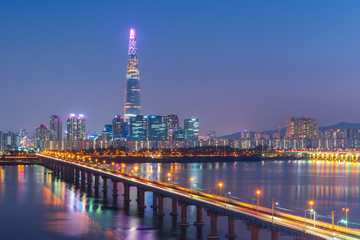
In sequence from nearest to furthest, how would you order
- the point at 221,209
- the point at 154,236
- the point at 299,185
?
the point at 221,209 < the point at 154,236 < the point at 299,185

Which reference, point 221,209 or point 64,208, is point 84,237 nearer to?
point 221,209

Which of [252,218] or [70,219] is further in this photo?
[70,219]

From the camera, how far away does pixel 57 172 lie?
132m

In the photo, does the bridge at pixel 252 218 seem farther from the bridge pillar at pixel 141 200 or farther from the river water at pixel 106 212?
the river water at pixel 106 212

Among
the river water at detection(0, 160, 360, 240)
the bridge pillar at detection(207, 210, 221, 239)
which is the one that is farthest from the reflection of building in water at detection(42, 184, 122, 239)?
the bridge pillar at detection(207, 210, 221, 239)

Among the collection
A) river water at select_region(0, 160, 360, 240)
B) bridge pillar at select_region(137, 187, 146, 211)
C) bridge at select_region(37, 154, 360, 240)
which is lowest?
river water at select_region(0, 160, 360, 240)

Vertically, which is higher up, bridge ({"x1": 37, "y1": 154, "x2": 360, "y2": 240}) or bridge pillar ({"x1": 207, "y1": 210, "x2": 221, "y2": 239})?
bridge ({"x1": 37, "y1": 154, "x2": 360, "y2": 240})

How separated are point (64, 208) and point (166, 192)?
20.8 metres

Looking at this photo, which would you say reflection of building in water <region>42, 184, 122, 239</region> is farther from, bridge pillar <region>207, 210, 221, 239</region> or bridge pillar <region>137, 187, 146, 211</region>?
bridge pillar <region>207, 210, 221, 239</region>

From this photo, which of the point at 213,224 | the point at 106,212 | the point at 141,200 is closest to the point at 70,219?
the point at 106,212

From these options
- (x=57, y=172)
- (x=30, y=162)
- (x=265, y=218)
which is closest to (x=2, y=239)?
(x=265, y=218)

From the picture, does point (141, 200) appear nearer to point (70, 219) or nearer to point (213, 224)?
point (70, 219)

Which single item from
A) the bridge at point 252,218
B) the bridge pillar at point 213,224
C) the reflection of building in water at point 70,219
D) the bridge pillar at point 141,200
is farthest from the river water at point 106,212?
the bridge at point 252,218

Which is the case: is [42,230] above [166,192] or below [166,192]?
below
